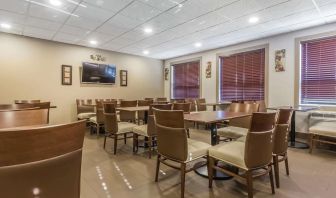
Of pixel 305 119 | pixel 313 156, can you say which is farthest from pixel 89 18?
pixel 305 119

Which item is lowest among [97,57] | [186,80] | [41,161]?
[41,161]

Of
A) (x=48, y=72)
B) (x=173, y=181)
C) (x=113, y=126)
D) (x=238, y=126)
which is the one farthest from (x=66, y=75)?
(x=238, y=126)

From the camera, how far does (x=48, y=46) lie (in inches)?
219

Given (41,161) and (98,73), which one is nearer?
(41,161)

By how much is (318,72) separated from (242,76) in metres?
1.92

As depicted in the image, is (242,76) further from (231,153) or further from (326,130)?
(231,153)

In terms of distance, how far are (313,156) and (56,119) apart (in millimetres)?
6259

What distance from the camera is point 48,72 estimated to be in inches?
219

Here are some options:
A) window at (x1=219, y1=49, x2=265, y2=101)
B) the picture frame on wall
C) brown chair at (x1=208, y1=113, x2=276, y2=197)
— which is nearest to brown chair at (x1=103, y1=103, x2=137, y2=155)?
brown chair at (x1=208, y1=113, x2=276, y2=197)

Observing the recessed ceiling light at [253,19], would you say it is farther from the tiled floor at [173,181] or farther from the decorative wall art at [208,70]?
the tiled floor at [173,181]

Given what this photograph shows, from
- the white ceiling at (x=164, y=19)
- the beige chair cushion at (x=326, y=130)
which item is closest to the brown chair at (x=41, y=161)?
the white ceiling at (x=164, y=19)

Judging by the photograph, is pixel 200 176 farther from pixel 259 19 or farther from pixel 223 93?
pixel 223 93

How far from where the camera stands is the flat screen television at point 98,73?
20.4 feet

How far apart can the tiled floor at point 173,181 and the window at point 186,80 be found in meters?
4.43
